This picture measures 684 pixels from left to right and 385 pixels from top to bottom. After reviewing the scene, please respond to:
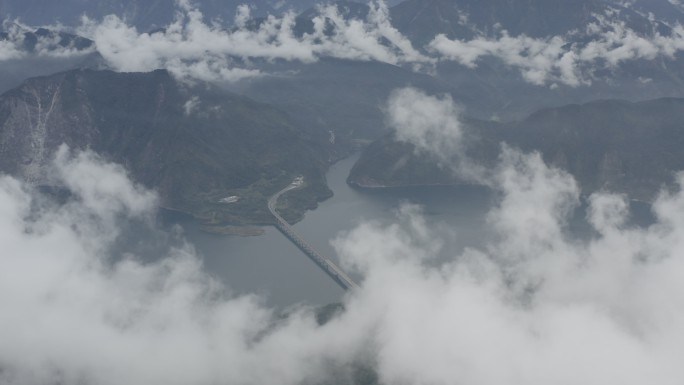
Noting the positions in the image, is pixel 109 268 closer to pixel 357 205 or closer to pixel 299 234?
pixel 299 234

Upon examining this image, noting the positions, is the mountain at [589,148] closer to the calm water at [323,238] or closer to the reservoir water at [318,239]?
the calm water at [323,238]

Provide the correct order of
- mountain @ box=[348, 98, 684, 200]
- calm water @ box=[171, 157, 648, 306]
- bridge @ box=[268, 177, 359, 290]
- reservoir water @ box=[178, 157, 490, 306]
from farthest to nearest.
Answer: mountain @ box=[348, 98, 684, 200] < bridge @ box=[268, 177, 359, 290] < calm water @ box=[171, 157, 648, 306] < reservoir water @ box=[178, 157, 490, 306]

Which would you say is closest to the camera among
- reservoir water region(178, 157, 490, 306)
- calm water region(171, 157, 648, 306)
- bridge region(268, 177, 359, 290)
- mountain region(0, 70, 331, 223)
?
reservoir water region(178, 157, 490, 306)

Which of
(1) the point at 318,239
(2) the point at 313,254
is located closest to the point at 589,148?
(1) the point at 318,239

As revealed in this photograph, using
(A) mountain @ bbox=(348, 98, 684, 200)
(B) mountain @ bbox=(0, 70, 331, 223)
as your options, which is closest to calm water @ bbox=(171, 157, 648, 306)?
(A) mountain @ bbox=(348, 98, 684, 200)

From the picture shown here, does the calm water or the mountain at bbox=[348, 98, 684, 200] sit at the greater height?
the mountain at bbox=[348, 98, 684, 200]

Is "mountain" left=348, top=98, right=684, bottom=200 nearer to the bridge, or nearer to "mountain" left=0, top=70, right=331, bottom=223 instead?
"mountain" left=0, top=70, right=331, bottom=223

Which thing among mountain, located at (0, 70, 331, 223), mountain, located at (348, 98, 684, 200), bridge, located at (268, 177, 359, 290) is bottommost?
bridge, located at (268, 177, 359, 290)

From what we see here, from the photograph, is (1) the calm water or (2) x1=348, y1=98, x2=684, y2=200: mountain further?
(2) x1=348, y1=98, x2=684, y2=200: mountain
